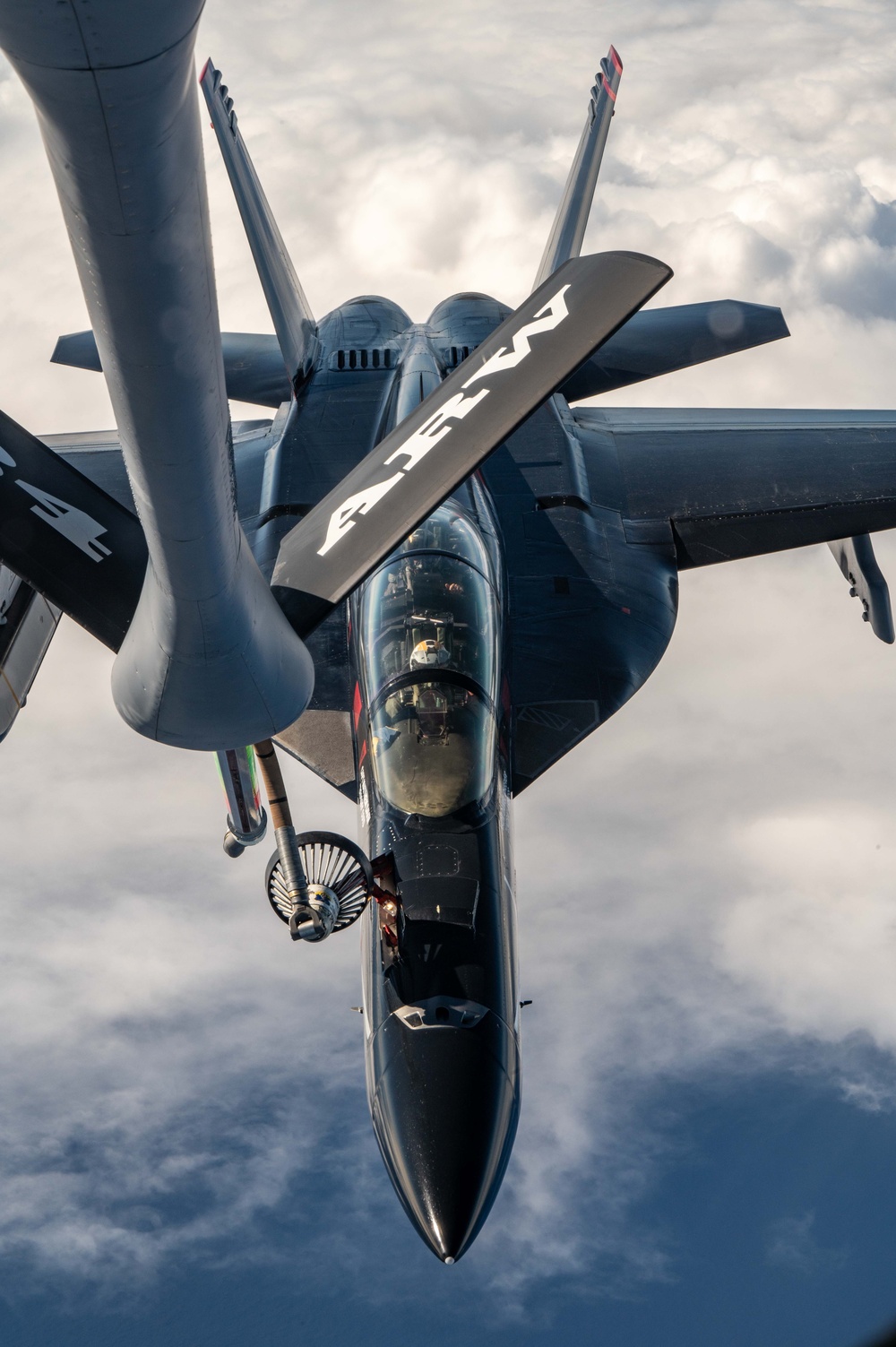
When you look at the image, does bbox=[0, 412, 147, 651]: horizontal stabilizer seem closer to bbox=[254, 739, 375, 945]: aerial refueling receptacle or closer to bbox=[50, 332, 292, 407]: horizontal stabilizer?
bbox=[254, 739, 375, 945]: aerial refueling receptacle

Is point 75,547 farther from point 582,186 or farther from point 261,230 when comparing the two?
point 582,186

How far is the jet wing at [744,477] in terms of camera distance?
680 inches

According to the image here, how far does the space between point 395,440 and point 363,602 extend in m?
5.21

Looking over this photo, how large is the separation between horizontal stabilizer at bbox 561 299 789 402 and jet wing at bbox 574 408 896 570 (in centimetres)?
67

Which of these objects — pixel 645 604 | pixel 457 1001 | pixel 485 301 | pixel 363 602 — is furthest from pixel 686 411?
pixel 457 1001

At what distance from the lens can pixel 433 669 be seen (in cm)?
1101

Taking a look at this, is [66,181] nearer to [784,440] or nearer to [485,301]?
[784,440]

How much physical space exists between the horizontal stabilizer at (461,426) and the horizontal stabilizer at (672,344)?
1316cm

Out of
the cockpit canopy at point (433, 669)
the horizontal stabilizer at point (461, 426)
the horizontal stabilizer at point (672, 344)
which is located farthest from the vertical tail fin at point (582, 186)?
the horizontal stabilizer at point (461, 426)

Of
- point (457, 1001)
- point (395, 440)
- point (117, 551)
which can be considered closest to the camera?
point (117, 551)

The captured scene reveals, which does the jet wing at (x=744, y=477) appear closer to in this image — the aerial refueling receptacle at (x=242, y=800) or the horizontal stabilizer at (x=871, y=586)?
the horizontal stabilizer at (x=871, y=586)

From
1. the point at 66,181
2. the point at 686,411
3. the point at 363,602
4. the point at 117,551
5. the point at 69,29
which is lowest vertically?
the point at 686,411

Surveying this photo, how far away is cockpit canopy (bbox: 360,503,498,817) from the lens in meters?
10.6

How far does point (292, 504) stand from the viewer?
16859 mm
